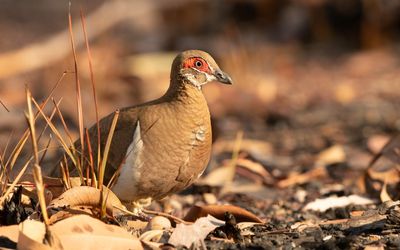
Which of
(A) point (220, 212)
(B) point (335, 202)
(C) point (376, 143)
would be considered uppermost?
(C) point (376, 143)

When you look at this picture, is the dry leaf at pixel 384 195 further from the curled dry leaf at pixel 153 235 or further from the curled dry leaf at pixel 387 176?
the curled dry leaf at pixel 153 235

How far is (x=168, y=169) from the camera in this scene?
193 inches

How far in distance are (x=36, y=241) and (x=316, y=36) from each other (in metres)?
9.47

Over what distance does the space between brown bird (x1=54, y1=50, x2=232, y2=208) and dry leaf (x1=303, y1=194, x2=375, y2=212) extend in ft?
2.83

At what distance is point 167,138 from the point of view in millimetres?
4898

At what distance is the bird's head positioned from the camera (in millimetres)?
5023

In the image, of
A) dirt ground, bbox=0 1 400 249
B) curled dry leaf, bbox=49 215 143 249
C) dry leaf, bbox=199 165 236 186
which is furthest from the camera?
dry leaf, bbox=199 165 236 186

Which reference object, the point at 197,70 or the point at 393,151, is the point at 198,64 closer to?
the point at 197,70

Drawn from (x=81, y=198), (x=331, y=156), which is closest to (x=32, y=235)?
(x=81, y=198)

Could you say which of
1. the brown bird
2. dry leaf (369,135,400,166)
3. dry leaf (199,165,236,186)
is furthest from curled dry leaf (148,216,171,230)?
dry leaf (199,165,236,186)

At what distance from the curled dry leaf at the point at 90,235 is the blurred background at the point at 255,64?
3172mm

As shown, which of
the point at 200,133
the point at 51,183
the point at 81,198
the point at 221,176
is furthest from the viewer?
the point at 221,176

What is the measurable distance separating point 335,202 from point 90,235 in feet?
7.14

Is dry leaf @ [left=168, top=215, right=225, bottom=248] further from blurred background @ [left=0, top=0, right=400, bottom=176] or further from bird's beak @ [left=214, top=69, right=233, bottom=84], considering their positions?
blurred background @ [left=0, top=0, right=400, bottom=176]
